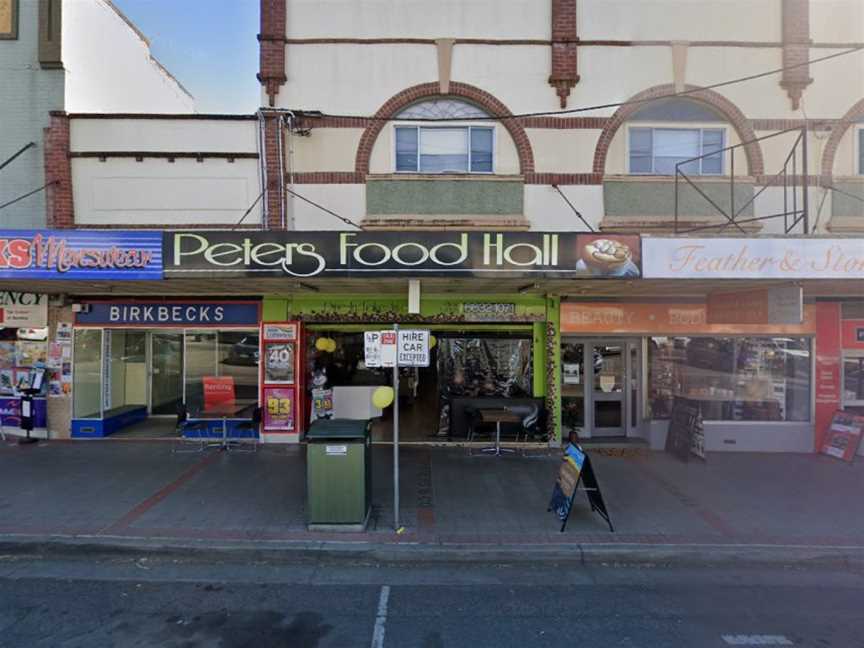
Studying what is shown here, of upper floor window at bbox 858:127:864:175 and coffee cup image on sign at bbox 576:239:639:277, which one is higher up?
upper floor window at bbox 858:127:864:175

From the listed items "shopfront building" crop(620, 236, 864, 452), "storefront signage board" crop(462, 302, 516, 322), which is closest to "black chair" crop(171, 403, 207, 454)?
"storefront signage board" crop(462, 302, 516, 322)

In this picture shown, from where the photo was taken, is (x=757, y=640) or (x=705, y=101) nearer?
(x=757, y=640)

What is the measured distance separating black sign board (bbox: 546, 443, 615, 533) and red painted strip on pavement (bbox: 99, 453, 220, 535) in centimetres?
497

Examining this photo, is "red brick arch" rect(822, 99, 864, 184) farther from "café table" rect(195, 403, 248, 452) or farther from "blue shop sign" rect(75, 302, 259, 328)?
"café table" rect(195, 403, 248, 452)

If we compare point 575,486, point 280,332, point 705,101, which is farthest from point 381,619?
point 705,101

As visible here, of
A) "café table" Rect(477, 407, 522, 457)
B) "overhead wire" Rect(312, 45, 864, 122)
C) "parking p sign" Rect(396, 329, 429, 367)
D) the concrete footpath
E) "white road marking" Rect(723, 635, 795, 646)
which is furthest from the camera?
"overhead wire" Rect(312, 45, 864, 122)

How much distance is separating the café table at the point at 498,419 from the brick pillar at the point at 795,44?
7605 mm

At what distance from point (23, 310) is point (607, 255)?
10.4 m

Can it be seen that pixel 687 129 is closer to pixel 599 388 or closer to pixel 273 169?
pixel 599 388

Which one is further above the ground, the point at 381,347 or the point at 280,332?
the point at 280,332

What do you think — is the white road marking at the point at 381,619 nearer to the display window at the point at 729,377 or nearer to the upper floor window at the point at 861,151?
the display window at the point at 729,377

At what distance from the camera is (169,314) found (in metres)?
9.74

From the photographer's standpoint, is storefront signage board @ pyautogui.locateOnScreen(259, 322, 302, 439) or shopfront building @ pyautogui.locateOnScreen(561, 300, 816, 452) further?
storefront signage board @ pyautogui.locateOnScreen(259, 322, 302, 439)

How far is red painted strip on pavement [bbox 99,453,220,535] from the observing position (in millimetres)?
5793
